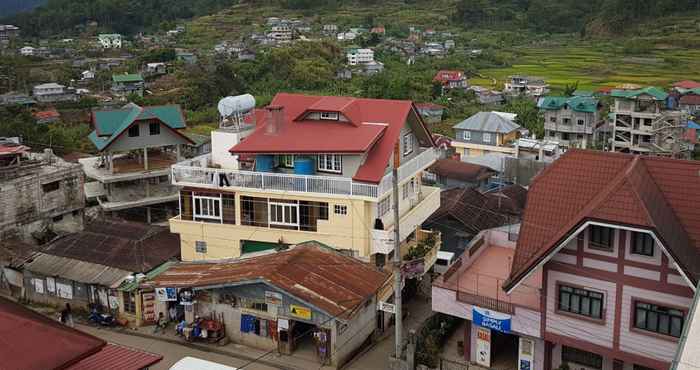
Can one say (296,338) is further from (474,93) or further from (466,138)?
(474,93)

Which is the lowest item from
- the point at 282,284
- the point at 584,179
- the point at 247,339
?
the point at 247,339

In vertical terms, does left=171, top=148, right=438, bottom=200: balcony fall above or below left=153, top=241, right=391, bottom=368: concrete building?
above

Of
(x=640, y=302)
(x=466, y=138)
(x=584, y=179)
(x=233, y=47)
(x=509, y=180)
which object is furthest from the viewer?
(x=233, y=47)

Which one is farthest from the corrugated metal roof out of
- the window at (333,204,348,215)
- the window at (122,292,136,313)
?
the window at (333,204,348,215)

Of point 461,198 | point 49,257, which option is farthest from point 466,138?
point 49,257

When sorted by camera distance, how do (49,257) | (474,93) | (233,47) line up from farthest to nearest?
(233,47), (474,93), (49,257)

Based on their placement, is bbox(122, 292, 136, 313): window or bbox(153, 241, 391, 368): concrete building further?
bbox(122, 292, 136, 313): window

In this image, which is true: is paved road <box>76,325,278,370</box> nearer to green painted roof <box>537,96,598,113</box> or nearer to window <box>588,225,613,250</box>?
window <box>588,225,613,250</box>

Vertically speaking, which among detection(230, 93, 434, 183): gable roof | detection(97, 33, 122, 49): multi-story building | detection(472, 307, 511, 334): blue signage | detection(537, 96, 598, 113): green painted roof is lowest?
detection(472, 307, 511, 334): blue signage

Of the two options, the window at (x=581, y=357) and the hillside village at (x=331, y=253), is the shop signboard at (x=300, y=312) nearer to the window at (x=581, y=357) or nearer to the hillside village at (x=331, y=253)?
the hillside village at (x=331, y=253)
